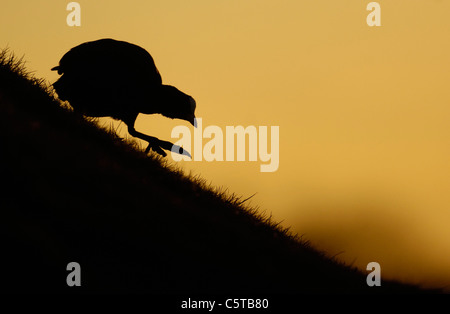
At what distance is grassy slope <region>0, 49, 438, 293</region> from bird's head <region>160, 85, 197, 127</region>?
2057mm

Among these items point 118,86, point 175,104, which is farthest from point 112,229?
point 175,104

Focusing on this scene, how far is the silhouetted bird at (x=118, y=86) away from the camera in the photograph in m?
9.39

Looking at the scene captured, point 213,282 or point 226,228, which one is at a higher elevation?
point 226,228

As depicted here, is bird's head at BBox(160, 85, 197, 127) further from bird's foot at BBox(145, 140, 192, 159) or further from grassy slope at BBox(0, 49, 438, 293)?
grassy slope at BBox(0, 49, 438, 293)

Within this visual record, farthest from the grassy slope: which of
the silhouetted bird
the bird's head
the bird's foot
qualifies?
the bird's head

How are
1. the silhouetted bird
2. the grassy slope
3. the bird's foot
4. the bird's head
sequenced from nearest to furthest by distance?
the grassy slope < the silhouetted bird < the bird's foot < the bird's head

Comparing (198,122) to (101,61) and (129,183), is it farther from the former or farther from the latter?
(129,183)

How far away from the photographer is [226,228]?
7016 millimetres

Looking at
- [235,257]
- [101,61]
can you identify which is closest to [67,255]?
[235,257]

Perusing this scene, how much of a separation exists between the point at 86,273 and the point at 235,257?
170 centimetres

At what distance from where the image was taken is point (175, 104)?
1032 centimetres

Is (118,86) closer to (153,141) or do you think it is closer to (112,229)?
(153,141)

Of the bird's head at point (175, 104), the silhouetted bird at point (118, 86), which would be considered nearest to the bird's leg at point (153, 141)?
the silhouetted bird at point (118, 86)

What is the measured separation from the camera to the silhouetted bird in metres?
9.39
